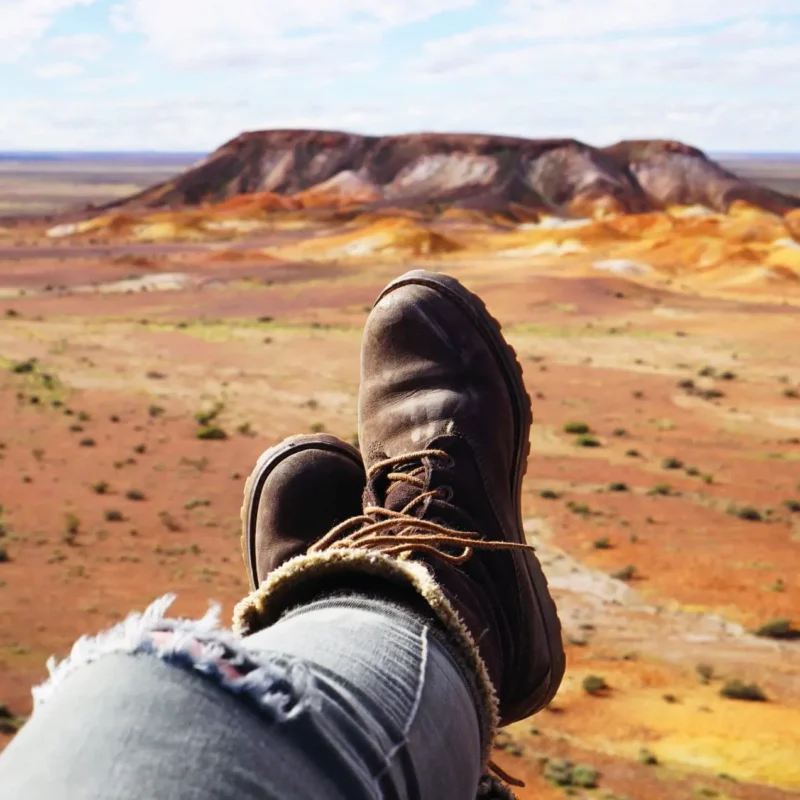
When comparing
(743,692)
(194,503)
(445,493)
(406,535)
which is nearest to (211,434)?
(194,503)

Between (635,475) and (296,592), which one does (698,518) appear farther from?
(296,592)

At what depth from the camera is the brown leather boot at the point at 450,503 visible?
54.6 inches

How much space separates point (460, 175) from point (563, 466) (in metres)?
38.1

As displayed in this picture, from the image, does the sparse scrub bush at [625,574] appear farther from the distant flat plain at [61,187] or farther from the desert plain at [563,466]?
the distant flat plain at [61,187]

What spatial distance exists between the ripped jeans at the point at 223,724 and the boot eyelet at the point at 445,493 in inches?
37.1

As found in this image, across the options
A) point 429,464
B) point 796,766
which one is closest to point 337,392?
point 796,766

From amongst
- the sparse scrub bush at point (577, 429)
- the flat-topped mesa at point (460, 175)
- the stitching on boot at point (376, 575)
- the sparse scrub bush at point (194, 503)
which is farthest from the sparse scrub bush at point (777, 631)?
the flat-topped mesa at point (460, 175)

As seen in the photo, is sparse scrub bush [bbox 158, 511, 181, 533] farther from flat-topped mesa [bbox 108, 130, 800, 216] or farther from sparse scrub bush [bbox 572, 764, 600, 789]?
flat-topped mesa [bbox 108, 130, 800, 216]

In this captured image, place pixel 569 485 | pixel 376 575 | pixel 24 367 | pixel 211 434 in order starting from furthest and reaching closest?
pixel 24 367, pixel 211 434, pixel 569 485, pixel 376 575

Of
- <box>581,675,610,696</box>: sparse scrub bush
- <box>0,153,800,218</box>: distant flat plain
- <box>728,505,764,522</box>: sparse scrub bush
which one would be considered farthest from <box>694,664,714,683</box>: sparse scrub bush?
<box>0,153,800,218</box>: distant flat plain

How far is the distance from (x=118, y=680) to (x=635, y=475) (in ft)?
28.7

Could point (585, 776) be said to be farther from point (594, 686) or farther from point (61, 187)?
point (61, 187)

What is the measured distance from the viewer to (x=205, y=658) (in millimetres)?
818

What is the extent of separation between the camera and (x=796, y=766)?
3840 millimetres
